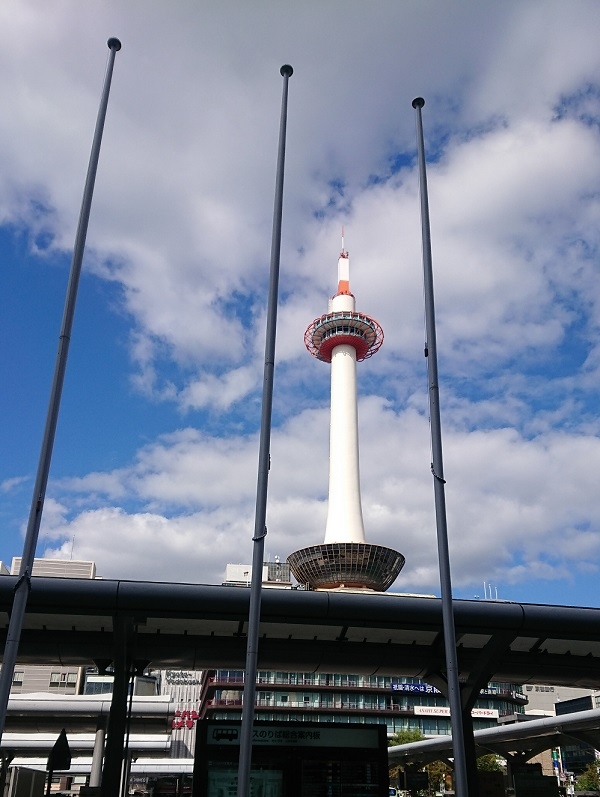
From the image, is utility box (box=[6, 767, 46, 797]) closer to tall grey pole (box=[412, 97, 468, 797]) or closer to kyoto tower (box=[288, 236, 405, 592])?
tall grey pole (box=[412, 97, 468, 797])

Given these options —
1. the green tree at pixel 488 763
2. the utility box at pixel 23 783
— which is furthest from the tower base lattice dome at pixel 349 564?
the utility box at pixel 23 783

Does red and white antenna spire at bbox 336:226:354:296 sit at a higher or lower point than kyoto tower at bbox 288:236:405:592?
higher

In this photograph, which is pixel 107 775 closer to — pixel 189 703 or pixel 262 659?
pixel 262 659

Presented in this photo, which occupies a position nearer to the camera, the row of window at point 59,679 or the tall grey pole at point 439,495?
the tall grey pole at point 439,495

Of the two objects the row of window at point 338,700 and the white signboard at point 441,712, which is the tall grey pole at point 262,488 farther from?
the white signboard at point 441,712

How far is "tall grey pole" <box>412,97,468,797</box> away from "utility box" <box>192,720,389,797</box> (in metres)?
3.32

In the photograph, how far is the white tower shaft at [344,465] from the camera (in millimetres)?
106812

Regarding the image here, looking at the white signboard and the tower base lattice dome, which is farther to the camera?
the white signboard

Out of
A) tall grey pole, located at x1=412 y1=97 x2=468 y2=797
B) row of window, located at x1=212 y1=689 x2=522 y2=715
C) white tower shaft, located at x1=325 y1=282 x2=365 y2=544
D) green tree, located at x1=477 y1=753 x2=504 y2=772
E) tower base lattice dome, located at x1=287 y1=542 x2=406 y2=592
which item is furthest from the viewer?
white tower shaft, located at x1=325 y1=282 x2=365 y2=544

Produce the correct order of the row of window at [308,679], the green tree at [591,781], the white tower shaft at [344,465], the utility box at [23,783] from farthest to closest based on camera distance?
1. the white tower shaft at [344,465]
2. the row of window at [308,679]
3. the green tree at [591,781]
4. the utility box at [23,783]

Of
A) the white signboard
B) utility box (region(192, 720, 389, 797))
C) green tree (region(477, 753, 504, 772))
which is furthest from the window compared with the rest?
utility box (region(192, 720, 389, 797))

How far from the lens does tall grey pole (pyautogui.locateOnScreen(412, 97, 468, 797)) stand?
15312 mm

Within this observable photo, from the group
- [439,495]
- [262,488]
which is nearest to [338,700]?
[439,495]

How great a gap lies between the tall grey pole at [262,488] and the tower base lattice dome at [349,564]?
87.6 meters
